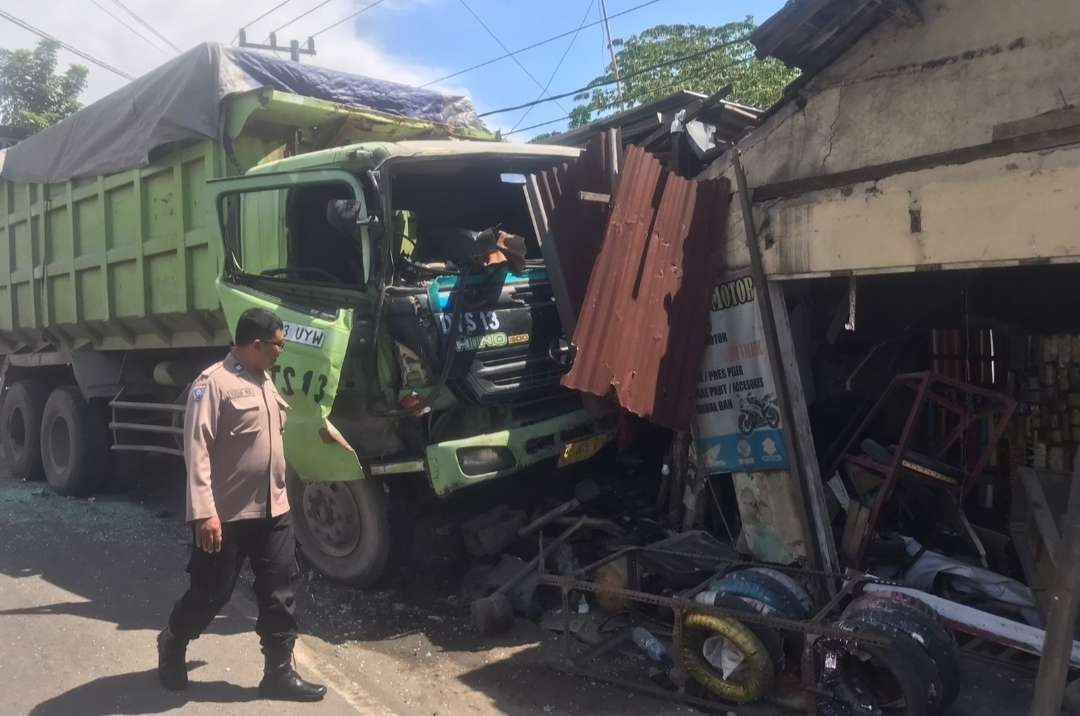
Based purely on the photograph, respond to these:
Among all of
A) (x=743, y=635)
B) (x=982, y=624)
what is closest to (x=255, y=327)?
(x=743, y=635)

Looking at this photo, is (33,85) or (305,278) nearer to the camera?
(305,278)

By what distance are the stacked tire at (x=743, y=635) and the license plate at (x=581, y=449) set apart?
1.32 m

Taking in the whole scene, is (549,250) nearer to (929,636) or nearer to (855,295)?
(855,295)

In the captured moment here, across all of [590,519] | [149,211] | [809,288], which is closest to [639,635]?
[590,519]

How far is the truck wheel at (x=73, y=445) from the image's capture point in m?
7.76

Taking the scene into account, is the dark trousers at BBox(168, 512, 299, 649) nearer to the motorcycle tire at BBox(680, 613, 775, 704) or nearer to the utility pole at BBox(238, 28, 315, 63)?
the motorcycle tire at BBox(680, 613, 775, 704)

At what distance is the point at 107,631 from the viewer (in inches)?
174

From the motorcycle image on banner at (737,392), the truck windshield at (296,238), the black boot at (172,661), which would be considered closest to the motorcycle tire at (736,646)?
the motorcycle image on banner at (737,392)

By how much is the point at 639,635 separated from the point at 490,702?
850 mm

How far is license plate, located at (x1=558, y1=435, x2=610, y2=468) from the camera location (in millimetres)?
4988

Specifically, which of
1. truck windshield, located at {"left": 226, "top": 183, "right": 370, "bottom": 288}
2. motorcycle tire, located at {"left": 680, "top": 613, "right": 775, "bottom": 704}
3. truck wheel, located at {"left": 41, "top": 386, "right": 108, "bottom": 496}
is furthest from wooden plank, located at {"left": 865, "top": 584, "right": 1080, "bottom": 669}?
truck wheel, located at {"left": 41, "top": 386, "right": 108, "bottom": 496}

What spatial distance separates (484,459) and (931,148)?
2729 mm

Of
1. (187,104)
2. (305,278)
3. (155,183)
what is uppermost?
(187,104)

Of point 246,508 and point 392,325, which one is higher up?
point 392,325
